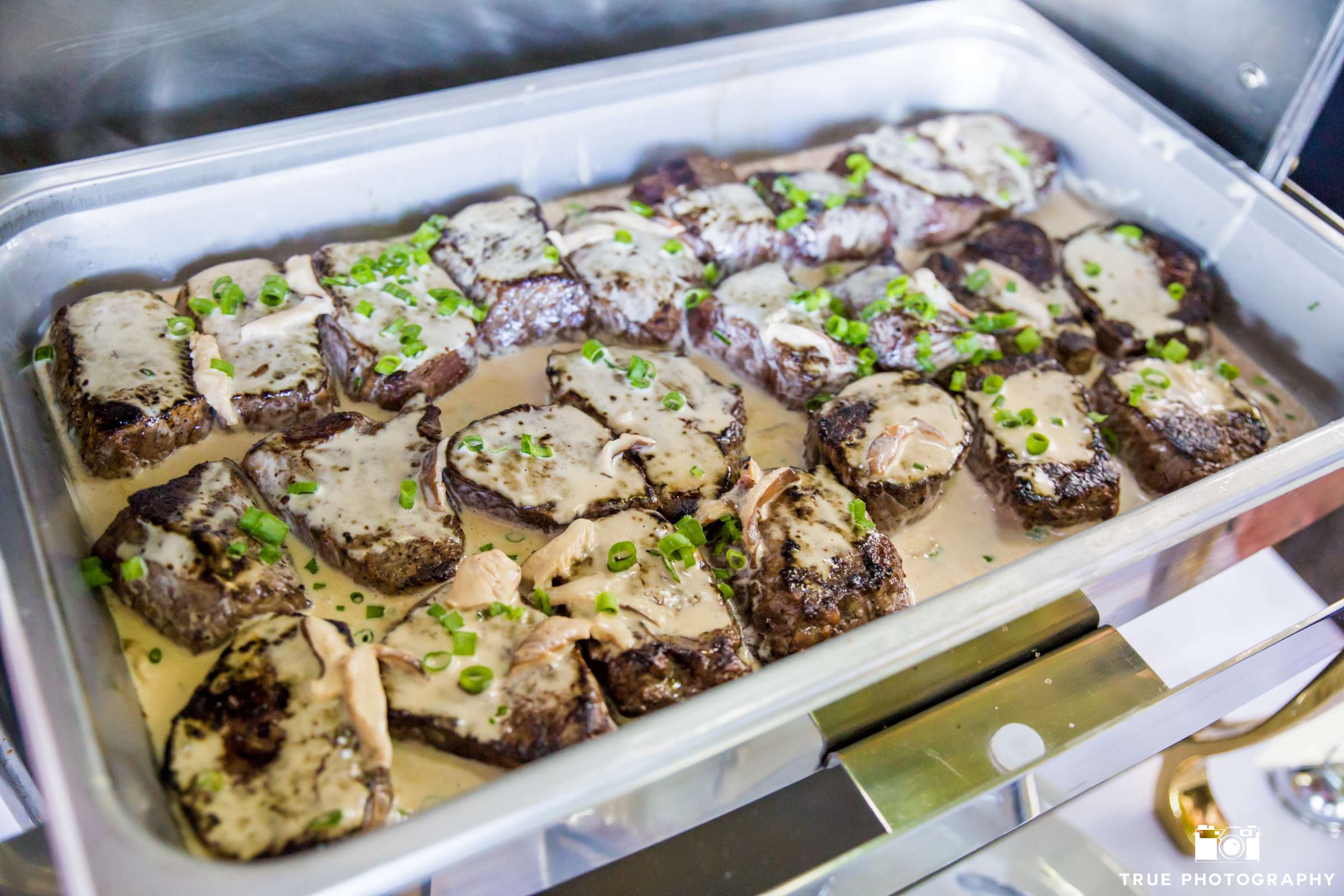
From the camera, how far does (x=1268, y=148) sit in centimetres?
313

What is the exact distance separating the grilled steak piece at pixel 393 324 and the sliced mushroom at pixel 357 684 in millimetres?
829

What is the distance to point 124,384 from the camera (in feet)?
7.84

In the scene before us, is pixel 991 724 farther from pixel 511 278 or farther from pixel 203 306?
pixel 203 306

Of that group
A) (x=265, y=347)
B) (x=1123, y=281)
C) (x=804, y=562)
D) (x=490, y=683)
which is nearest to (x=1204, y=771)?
(x=804, y=562)

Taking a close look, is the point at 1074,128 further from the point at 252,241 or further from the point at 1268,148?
the point at 252,241

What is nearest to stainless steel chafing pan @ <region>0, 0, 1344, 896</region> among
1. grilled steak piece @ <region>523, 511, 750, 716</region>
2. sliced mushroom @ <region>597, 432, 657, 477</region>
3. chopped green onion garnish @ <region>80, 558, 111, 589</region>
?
chopped green onion garnish @ <region>80, 558, 111, 589</region>

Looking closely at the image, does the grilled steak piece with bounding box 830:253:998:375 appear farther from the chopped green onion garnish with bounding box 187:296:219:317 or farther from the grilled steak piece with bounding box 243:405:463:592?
the chopped green onion garnish with bounding box 187:296:219:317

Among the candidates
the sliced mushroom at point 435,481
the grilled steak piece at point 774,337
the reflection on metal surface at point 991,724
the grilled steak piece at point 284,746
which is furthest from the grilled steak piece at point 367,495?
the reflection on metal surface at point 991,724

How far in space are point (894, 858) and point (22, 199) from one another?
8.39 feet

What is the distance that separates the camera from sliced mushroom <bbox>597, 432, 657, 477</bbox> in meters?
A: 2.47

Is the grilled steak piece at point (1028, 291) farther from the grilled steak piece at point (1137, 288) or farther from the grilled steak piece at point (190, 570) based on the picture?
the grilled steak piece at point (190, 570)

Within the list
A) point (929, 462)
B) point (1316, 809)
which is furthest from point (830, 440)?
point (1316, 809)

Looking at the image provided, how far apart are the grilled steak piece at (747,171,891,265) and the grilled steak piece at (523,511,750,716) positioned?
4.27 ft

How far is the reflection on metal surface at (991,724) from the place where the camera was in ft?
6.56
